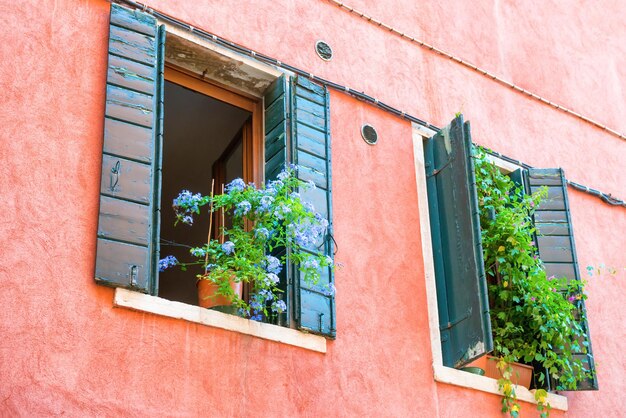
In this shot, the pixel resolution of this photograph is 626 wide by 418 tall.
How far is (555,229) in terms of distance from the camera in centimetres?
823

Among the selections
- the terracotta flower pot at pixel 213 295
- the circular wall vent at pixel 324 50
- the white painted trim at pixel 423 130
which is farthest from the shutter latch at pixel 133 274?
the white painted trim at pixel 423 130

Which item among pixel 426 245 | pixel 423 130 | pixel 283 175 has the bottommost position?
pixel 426 245

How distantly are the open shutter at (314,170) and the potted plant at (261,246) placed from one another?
7 cm

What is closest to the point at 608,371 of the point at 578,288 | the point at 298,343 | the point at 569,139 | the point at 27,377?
the point at 578,288

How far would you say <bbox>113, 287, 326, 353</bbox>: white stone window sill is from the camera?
5961 millimetres

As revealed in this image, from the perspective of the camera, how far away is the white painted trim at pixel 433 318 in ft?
23.3

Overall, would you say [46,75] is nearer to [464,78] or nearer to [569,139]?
[464,78]

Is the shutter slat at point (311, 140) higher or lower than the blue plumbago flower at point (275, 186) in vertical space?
higher

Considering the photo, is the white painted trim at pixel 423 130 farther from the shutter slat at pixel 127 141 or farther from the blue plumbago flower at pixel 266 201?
the shutter slat at pixel 127 141

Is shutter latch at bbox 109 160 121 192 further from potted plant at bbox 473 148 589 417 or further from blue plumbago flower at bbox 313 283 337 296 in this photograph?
potted plant at bbox 473 148 589 417

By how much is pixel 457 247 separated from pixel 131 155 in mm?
2206

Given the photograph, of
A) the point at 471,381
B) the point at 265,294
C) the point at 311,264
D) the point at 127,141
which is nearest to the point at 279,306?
the point at 265,294

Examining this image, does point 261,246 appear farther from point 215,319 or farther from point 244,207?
point 215,319

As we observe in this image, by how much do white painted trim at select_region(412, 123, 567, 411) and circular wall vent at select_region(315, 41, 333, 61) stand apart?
75 centimetres
